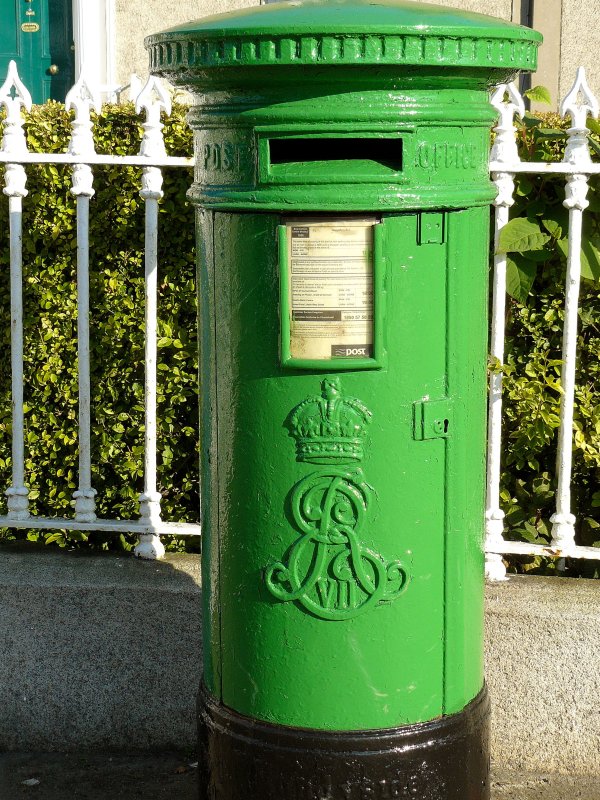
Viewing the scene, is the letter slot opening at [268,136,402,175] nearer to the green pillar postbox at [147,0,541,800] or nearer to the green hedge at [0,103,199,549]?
the green pillar postbox at [147,0,541,800]

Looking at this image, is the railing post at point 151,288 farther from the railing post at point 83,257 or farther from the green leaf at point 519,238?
the green leaf at point 519,238

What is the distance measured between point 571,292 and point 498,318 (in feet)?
0.73

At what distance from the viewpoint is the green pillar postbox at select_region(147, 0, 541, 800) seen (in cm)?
223

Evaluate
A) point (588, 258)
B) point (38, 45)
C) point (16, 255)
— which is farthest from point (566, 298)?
point (38, 45)

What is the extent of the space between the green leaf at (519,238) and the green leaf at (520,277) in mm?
52

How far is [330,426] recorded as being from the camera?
2324 millimetres

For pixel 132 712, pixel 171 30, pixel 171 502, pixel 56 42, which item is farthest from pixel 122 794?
pixel 56 42

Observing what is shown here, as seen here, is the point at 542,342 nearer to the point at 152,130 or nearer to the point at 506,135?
the point at 506,135

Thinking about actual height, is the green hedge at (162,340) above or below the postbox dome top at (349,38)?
below

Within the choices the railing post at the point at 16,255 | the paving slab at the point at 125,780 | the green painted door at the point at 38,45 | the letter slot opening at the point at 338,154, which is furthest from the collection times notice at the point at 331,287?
the green painted door at the point at 38,45

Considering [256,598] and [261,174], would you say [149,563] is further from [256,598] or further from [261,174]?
[261,174]

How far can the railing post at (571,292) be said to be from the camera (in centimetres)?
327

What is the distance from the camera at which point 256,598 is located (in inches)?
97.9

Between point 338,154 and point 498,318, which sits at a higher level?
point 338,154
